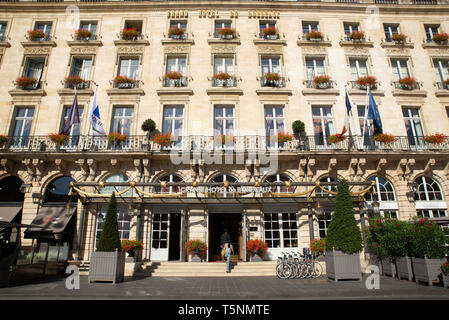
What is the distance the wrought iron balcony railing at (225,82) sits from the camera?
1639cm

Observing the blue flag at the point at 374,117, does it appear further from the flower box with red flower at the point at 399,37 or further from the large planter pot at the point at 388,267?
the flower box with red flower at the point at 399,37

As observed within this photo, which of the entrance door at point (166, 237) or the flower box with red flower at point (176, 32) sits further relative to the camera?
the flower box with red flower at point (176, 32)

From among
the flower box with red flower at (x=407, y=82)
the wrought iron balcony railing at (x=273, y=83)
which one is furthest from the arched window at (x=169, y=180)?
the flower box with red flower at (x=407, y=82)

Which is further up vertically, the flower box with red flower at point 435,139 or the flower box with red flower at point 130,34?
the flower box with red flower at point 130,34

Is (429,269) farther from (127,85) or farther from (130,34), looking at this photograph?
(130,34)

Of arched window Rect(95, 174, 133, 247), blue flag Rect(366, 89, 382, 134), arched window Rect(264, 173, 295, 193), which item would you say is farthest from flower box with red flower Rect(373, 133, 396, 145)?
arched window Rect(95, 174, 133, 247)

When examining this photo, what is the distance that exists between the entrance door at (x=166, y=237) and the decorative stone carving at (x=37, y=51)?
13197mm

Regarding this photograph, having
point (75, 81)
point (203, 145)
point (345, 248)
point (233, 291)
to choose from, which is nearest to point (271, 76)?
point (203, 145)

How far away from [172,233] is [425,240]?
37.2ft

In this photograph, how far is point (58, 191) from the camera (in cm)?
1457

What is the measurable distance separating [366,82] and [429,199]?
7.92 meters

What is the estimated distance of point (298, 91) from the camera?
16422 mm

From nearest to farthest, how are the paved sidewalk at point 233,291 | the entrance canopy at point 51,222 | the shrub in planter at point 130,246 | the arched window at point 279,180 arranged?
the paved sidewalk at point 233,291 < the shrub in planter at point 130,246 < the entrance canopy at point 51,222 < the arched window at point 279,180
